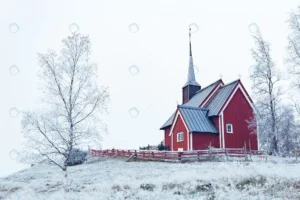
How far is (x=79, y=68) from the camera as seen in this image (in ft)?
57.5

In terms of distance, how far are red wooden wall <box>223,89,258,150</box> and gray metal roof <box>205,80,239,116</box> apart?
69 centimetres

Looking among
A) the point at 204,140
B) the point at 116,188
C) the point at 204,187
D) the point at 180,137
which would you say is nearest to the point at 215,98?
the point at 204,140

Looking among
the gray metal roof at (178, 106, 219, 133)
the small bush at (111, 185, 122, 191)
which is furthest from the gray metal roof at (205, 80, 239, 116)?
the small bush at (111, 185, 122, 191)

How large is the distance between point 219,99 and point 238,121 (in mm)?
2863

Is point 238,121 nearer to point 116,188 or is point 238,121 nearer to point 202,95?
point 202,95

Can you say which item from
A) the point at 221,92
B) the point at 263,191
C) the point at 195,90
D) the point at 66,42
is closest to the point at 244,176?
the point at 263,191

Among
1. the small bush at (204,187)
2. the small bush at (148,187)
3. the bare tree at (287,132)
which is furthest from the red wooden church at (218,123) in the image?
the small bush at (204,187)

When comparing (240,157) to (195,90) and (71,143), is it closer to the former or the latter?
(71,143)

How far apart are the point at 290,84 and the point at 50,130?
18.1 metres

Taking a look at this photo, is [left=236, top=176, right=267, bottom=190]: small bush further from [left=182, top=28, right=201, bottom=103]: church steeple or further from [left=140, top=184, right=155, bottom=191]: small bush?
[left=182, top=28, right=201, bottom=103]: church steeple

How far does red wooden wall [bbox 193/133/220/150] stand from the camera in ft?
94.5

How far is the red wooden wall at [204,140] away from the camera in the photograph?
2881 centimetres

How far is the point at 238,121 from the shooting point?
30.8 m

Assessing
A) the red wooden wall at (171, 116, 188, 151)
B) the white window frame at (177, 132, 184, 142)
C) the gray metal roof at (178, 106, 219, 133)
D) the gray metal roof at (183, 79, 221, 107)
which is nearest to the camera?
the gray metal roof at (178, 106, 219, 133)
